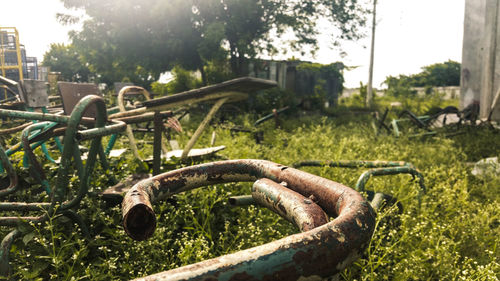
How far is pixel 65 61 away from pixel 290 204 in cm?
4925

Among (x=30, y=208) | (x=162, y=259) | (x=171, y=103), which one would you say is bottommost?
(x=162, y=259)

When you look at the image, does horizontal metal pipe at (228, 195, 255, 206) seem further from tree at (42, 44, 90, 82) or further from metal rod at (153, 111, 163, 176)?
tree at (42, 44, 90, 82)

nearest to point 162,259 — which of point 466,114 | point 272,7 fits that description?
point 466,114

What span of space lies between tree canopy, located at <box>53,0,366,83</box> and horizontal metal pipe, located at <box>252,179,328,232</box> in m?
12.8

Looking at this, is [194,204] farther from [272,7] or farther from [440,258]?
[272,7]

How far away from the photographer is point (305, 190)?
705mm

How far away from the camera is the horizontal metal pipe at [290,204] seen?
0.57 metres

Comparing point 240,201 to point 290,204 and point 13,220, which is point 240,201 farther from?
point 13,220

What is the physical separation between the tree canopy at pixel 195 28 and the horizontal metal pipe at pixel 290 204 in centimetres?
1284

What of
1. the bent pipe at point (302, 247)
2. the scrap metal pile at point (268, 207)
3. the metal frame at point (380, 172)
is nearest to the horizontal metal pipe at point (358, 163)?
the metal frame at point (380, 172)

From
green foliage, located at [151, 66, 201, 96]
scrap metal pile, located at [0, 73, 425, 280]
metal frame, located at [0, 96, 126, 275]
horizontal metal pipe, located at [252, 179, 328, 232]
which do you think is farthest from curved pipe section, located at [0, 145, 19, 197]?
green foliage, located at [151, 66, 201, 96]

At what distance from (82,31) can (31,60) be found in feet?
8.30

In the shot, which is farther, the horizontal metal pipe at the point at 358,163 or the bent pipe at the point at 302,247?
the horizontal metal pipe at the point at 358,163

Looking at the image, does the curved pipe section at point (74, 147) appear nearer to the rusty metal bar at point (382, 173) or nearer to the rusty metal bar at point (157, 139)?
the rusty metal bar at point (157, 139)
